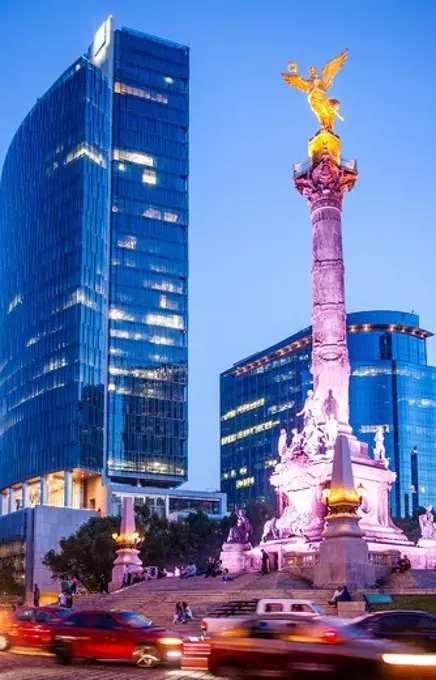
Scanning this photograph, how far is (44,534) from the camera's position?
4016 inches

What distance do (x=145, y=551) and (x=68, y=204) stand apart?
195 ft

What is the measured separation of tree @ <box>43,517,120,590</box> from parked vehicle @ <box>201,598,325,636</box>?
38.0 m

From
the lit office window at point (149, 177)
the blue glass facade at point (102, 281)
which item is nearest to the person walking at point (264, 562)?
the blue glass facade at point (102, 281)

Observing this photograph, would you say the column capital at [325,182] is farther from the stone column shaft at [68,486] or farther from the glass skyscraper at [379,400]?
the glass skyscraper at [379,400]

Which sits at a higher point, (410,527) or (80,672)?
(410,527)

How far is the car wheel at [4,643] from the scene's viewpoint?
84.9 ft

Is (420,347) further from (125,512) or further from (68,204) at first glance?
(125,512)

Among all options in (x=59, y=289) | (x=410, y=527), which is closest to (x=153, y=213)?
(x=59, y=289)

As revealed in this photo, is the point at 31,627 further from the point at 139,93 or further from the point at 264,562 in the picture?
the point at 139,93

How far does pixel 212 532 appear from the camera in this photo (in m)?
87.1

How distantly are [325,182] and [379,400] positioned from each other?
90.3 m

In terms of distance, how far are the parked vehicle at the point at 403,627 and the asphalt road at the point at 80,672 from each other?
423 cm

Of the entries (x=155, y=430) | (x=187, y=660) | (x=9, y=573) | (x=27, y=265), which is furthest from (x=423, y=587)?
(x=27, y=265)

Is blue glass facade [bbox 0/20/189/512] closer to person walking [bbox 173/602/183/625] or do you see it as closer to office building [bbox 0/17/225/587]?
office building [bbox 0/17/225/587]
